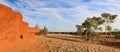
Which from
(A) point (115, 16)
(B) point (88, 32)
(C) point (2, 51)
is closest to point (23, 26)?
(C) point (2, 51)

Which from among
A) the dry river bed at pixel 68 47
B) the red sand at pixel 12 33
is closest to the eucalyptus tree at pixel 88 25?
the dry river bed at pixel 68 47

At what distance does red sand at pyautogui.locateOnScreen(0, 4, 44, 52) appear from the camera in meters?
12.9

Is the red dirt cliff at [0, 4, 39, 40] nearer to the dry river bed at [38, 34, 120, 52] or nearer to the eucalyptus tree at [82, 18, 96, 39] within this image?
the dry river bed at [38, 34, 120, 52]

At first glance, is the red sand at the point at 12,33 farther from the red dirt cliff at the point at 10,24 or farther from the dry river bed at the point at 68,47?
the dry river bed at the point at 68,47

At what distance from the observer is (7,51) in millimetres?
13242

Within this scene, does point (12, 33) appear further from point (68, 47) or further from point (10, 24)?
point (68, 47)

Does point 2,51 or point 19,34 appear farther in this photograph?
point 19,34

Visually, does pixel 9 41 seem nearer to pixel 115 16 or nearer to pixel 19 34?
pixel 19 34

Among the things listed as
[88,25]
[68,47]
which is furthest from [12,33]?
[88,25]

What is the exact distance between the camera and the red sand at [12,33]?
12.9 meters

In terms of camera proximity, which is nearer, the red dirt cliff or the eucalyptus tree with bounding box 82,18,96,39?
the red dirt cliff

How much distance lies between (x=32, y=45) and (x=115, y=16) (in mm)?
55173

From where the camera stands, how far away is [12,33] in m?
13.6

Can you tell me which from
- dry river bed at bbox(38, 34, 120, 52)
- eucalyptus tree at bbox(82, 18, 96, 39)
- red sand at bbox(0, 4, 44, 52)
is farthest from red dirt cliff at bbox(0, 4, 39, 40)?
eucalyptus tree at bbox(82, 18, 96, 39)
